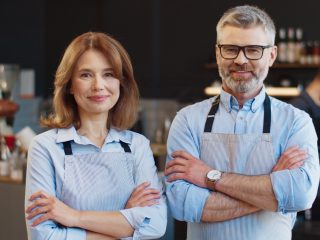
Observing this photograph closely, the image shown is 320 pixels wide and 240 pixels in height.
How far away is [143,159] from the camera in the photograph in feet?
7.11

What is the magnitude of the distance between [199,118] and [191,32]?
5673 mm

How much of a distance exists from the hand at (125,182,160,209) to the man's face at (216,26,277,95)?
17.9 inches

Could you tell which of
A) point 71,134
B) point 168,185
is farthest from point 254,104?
point 71,134

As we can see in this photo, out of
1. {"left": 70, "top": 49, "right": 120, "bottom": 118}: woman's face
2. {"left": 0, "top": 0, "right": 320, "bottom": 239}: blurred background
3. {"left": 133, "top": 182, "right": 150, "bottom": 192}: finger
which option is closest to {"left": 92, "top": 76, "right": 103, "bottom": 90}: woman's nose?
{"left": 70, "top": 49, "right": 120, "bottom": 118}: woman's face

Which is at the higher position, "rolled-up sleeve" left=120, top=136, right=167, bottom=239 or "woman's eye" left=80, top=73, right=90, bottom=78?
"woman's eye" left=80, top=73, right=90, bottom=78

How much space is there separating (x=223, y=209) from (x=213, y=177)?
112 mm

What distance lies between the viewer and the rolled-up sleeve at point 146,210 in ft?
6.69

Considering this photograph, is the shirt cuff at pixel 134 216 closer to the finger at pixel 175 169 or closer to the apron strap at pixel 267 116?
the finger at pixel 175 169

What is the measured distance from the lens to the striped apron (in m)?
2.14

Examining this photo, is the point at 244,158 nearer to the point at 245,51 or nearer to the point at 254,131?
the point at 254,131

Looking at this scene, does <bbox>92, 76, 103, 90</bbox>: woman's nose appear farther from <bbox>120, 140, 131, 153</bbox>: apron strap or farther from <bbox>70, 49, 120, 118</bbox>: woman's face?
<bbox>120, 140, 131, 153</bbox>: apron strap

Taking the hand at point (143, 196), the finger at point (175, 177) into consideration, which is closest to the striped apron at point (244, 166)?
the finger at point (175, 177)

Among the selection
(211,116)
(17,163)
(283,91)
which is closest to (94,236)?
(211,116)

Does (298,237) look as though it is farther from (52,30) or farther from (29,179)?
(52,30)
